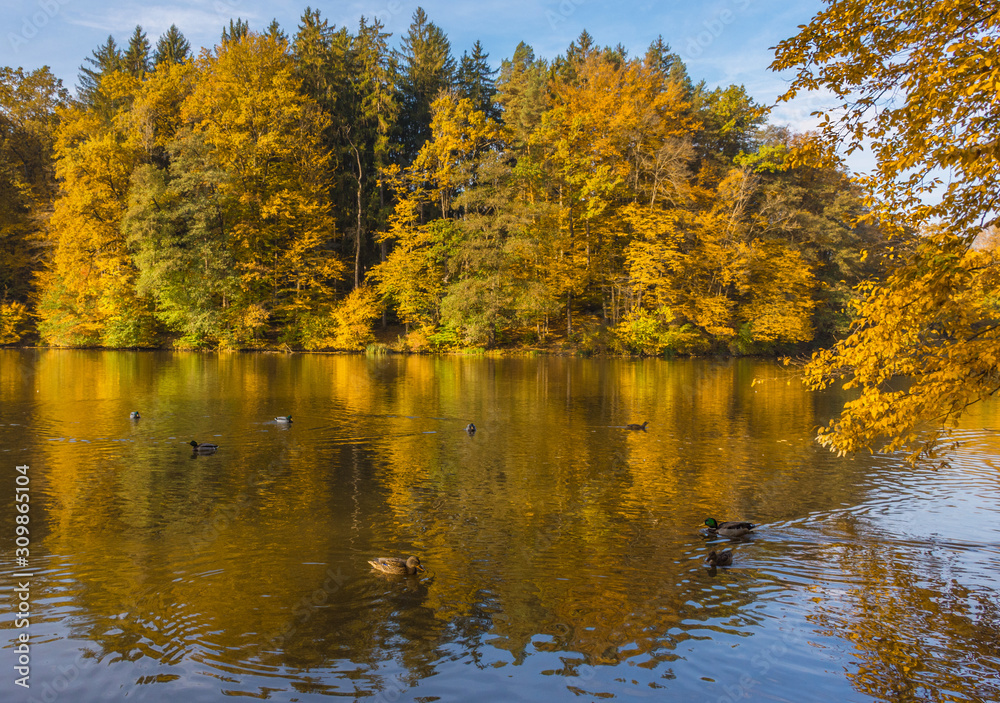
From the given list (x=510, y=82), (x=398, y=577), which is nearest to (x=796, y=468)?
(x=398, y=577)

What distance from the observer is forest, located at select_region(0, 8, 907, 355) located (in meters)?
48.9

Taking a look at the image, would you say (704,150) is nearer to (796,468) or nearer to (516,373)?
(516,373)

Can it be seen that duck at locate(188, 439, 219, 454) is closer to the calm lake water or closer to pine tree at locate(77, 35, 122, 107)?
the calm lake water

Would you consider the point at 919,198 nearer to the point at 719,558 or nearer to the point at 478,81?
the point at 719,558

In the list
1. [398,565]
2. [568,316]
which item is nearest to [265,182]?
[568,316]

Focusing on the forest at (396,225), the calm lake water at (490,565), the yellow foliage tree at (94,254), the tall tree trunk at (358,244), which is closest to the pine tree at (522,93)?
the forest at (396,225)

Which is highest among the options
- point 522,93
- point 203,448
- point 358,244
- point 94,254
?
point 522,93

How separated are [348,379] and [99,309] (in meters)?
30.0

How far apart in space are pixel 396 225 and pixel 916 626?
4939 cm

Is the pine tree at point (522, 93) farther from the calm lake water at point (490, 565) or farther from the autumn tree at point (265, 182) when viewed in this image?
the calm lake water at point (490, 565)

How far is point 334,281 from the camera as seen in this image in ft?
188

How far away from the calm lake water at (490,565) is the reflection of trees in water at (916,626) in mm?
37

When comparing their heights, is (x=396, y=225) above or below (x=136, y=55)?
below

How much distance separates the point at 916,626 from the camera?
284 inches
